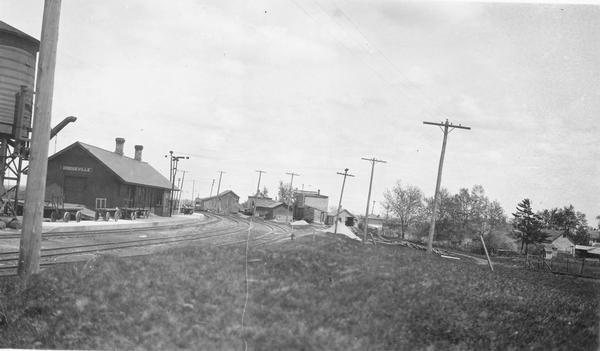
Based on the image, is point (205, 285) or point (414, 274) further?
point (414, 274)

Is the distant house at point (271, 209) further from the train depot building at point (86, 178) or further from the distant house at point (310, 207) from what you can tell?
the train depot building at point (86, 178)

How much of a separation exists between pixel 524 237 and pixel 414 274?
57301 millimetres

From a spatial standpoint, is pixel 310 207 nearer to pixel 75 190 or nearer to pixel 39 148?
pixel 75 190

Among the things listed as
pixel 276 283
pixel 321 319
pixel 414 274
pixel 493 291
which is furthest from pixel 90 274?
pixel 493 291

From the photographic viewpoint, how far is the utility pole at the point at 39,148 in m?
7.21

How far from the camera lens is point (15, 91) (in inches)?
751

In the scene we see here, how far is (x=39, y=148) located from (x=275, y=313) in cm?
504

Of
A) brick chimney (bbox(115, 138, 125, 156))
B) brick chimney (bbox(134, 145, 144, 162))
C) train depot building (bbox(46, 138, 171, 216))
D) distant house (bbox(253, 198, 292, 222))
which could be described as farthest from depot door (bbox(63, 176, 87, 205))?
distant house (bbox(253, 198, 292, 222))

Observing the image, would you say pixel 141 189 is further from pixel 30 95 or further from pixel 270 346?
pixel 270 346

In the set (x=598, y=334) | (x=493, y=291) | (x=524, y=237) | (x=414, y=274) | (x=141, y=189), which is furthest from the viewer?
(x=524, y=237)

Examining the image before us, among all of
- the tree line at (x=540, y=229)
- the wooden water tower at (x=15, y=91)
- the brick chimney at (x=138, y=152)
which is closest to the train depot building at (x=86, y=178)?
the brick chimney at (x=138, y=152)

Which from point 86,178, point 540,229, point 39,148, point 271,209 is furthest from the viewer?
point 271,209

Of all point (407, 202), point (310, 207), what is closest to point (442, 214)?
point (407, 202)

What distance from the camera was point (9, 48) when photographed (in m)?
18.6
